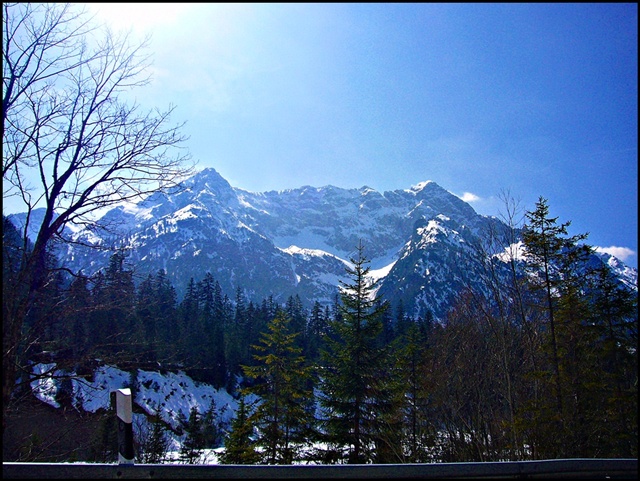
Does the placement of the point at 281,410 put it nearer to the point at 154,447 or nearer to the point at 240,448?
the point at 240,448

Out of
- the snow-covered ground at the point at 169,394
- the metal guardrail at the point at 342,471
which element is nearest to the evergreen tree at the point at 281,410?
the metal guardrail at the point at 342,471

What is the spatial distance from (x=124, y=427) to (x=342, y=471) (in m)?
2.12

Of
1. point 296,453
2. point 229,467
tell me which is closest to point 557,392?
point 296,453

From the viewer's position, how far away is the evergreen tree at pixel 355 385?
1591 centimetres

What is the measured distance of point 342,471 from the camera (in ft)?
12.6

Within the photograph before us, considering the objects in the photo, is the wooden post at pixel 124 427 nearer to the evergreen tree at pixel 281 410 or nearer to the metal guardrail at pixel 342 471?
the metal guardrail at pixel 342 471

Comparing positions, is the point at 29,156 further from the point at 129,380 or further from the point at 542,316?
the point at 129,380

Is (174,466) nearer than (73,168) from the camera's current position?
Yes

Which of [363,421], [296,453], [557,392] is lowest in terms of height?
[296,453]

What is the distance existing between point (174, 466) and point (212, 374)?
52777 mm

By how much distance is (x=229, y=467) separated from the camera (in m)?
3.65

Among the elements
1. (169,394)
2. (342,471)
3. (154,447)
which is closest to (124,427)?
(342,471)

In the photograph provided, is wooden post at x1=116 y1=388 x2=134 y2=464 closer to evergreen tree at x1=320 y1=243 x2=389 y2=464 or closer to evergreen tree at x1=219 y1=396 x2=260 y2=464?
evergreen tree at x1=320 y1=243 x2=389 y2=464

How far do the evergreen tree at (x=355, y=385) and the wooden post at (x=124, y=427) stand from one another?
12.6m
